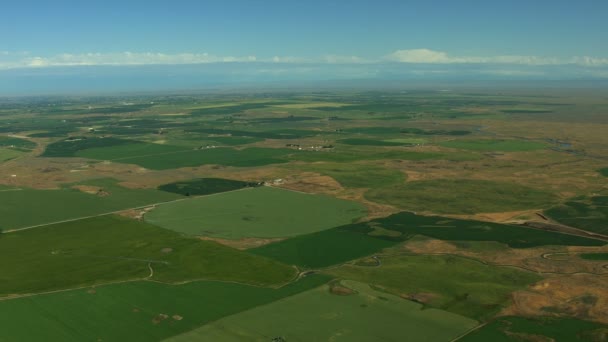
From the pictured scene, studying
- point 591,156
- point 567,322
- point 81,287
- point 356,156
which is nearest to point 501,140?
point 591,156

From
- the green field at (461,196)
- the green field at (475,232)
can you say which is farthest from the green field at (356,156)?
the green field at (475,232)

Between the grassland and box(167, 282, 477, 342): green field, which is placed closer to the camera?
box(167, 282, 477, 342): green field

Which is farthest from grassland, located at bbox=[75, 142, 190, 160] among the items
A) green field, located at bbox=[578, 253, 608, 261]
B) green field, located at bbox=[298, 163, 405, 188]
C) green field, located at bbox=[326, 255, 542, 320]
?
green field, located at bbox=[578, 253, 608, 261]

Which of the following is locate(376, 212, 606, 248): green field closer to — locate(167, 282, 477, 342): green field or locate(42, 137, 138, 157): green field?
locate(167, 282, 477, 342): green field

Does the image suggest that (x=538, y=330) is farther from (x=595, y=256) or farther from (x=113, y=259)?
(x=113, y=259)

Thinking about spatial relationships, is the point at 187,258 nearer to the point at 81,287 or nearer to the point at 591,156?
the point at 81,287

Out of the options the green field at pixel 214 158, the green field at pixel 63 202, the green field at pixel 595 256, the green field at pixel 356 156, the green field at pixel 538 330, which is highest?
the green field at pixel 214 158

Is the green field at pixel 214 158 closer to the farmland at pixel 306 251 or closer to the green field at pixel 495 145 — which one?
the farmland at pixel 306 251
